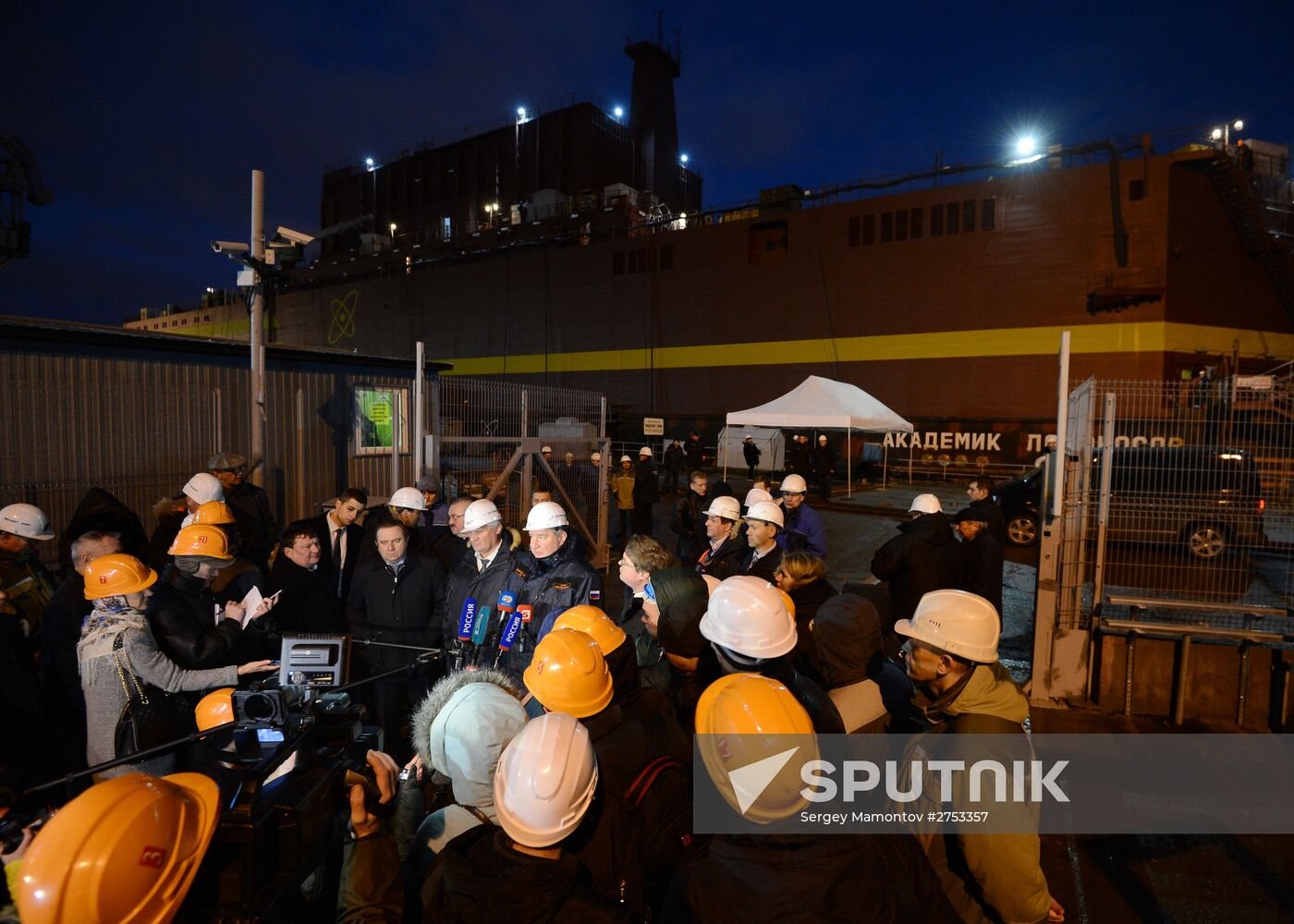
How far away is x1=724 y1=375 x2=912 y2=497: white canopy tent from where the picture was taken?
44.0ft

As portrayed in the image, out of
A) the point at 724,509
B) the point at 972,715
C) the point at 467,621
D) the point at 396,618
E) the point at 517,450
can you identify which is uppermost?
the point at 517,450

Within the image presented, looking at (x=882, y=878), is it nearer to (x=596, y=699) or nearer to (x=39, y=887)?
(x=596, y=699)

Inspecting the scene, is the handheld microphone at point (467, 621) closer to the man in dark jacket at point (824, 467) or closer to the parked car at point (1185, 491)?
the parked car at point (1185, 491)

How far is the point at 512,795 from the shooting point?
1399 mm

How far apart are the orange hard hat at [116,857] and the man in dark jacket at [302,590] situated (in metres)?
2.80

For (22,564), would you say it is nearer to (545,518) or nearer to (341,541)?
(341,541)

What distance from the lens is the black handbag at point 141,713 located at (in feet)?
8.23

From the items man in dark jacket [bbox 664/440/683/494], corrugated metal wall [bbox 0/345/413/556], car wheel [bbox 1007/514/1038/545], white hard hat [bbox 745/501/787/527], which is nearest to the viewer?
white hard hat [bbox 745/501/787/527]

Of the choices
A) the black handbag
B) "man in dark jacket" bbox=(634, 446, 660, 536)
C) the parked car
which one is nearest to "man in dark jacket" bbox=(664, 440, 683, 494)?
"man in dark jacket" bbox=(634, 446, 660, 536)

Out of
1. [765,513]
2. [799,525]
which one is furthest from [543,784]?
[799,525]

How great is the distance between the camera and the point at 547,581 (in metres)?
3.47

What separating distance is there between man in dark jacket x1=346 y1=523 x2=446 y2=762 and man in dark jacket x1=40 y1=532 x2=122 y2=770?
1326mm

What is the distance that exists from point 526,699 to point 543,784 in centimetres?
96

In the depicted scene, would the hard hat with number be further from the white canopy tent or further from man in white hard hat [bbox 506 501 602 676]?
the white canopy tent
